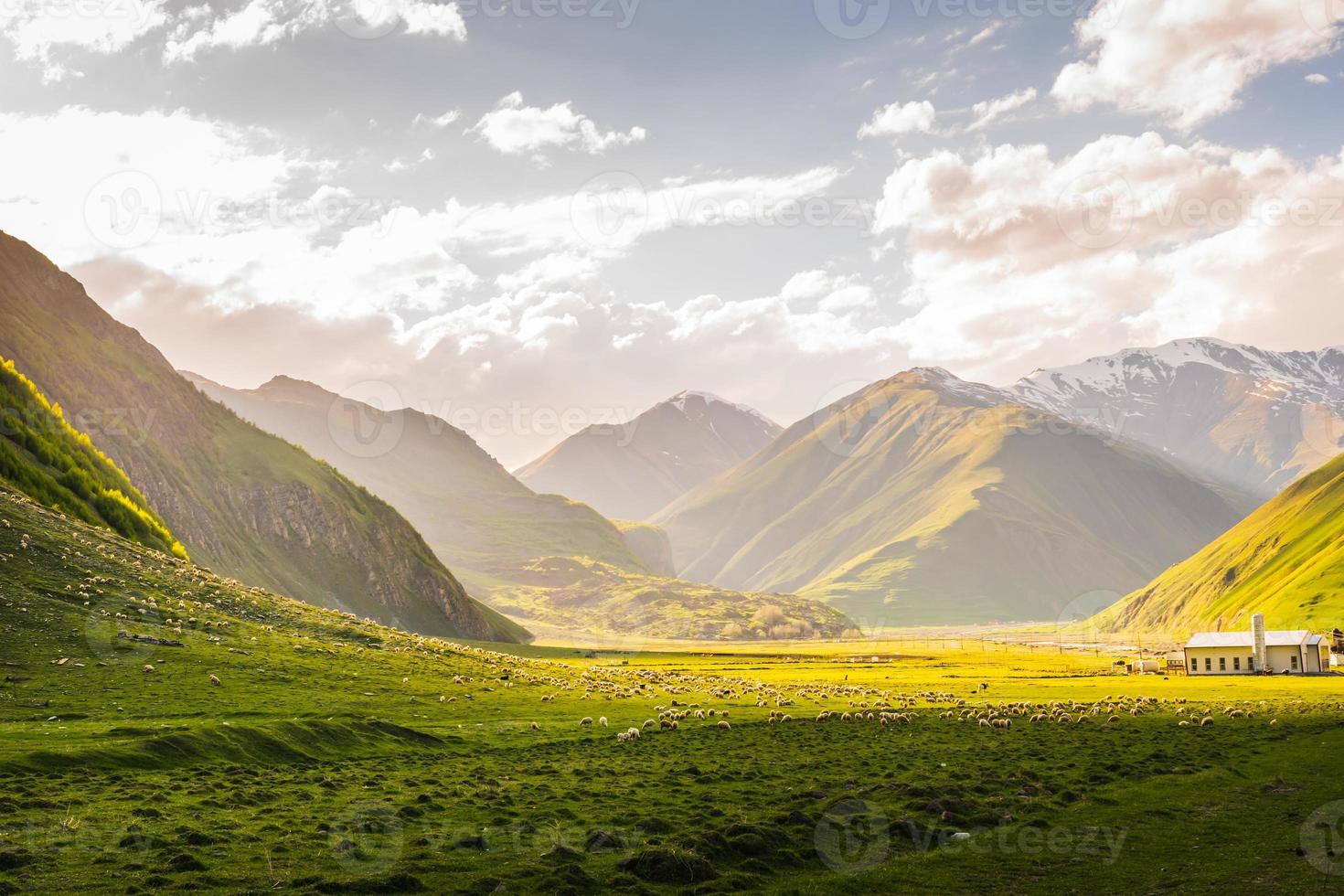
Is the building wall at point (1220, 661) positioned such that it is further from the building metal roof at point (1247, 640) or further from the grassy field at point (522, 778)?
the grassy field at point (522, 778)

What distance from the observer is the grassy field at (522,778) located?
25188mm

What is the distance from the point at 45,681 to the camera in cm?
4472

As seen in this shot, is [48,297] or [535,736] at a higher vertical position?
[48,297]

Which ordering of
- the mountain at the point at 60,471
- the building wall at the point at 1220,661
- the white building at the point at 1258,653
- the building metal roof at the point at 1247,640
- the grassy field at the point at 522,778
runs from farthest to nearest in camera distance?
the building wall at the point at 1220,661 → the building metal roof at the point at 1247,640 → the white building at the point at 1258,653 → the mountain at the point at 60,471 → the grassy field at the point at 522,778

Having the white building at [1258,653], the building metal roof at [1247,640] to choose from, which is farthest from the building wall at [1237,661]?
the building metal roof at [1247,640]

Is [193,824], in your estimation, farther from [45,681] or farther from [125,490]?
[125,490]

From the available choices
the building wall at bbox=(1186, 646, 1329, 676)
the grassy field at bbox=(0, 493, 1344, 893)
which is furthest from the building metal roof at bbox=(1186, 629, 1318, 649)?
the grassy field at bbox=(0, 493, 1344, 893)

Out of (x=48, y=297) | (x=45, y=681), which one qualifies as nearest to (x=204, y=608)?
(x=45, y=681)

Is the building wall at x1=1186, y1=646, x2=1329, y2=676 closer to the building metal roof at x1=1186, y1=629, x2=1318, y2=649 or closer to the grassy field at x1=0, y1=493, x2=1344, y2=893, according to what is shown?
the building metal roof at x1=1186, y1=629, x2=1318, y2=649

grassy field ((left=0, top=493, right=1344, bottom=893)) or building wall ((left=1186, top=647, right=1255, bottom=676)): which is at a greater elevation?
grassy field ((left=0, top=493, right=1344, bottom=893))

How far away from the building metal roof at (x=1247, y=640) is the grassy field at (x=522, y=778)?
69991 mm

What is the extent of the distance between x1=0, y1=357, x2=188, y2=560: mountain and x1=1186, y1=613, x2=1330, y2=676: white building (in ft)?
463

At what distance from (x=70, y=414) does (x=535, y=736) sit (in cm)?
14903

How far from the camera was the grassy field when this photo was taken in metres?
25.2
